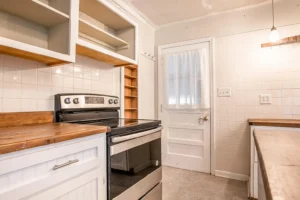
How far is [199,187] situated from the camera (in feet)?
7.25

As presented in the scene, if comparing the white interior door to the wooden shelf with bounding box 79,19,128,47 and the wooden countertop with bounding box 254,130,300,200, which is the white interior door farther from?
the wooden countertop with bounding box 254,130,300,200

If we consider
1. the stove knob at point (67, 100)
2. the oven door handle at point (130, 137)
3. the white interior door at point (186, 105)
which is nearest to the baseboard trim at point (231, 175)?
the white interior door at point (186, 105)

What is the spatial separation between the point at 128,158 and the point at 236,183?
175 cm

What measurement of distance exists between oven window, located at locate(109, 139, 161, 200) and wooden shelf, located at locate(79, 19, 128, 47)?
1109 millimetres

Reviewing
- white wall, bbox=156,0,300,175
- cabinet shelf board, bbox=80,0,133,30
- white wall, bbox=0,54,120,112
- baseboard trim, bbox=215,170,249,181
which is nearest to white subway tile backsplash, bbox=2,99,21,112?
white wall, bbox=0,54,120,112

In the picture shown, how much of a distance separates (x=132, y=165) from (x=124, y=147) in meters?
0.21

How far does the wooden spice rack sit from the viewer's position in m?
2.38

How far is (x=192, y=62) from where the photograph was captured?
8.98 feet

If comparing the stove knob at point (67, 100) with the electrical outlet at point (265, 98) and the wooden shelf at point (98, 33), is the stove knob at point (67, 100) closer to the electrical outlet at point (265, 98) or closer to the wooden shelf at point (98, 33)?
the wooden shelf at point (98, 33)

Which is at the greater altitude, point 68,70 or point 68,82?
point 68,70

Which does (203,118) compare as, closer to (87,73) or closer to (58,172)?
(87,73)

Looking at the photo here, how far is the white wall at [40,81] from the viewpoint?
122 cm

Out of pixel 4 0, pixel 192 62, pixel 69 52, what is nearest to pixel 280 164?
pixel 69 52

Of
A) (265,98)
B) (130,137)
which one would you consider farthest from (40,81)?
(265,98)
